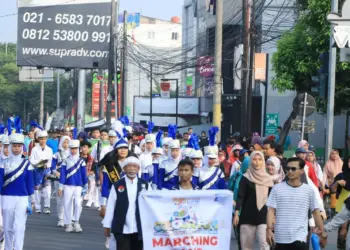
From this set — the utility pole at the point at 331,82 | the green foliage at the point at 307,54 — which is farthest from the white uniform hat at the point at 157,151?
the green foliage at the point at 307,54

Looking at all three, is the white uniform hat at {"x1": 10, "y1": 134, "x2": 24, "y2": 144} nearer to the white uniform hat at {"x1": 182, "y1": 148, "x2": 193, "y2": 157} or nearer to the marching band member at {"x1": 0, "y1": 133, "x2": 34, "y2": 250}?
the marching band member at {"x1": 0, "y1": 133, "x2": 34, "y2": 250}

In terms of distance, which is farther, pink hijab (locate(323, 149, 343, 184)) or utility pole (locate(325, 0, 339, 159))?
utility pole (locate(325, 0, 339, 159))

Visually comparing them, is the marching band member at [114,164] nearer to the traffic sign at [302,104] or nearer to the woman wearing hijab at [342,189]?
the woman wearing hijab at [342,189]

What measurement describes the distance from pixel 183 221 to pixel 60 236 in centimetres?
691

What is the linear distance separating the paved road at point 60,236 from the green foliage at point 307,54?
36.7 ft

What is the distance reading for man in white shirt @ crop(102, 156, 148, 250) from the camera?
1056 cm

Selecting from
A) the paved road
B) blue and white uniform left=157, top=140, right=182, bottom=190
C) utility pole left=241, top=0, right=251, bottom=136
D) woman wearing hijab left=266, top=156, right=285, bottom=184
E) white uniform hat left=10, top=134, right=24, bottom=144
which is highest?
utility pole left=241, top=0, right=251, bottom=136

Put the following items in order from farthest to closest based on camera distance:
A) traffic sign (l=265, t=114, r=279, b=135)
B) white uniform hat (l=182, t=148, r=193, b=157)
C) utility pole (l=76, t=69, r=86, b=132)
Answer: utility pole (l=76, t=69, r=86, b=132) → traffic sign (l=265, t=114, r=279, b=135) → white uniform hat (l=182, t=148, r=193, b=157)

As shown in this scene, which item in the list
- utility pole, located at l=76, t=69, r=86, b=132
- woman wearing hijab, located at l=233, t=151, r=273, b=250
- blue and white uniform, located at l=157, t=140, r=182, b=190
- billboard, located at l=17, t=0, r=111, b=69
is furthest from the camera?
utility pole, located at l=76, t=69, r=86, b=132

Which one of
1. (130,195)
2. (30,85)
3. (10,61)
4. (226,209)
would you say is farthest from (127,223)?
(10,61)

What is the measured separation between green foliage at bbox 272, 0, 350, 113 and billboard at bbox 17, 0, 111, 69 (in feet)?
48.3

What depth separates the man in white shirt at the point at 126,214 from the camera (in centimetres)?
1056

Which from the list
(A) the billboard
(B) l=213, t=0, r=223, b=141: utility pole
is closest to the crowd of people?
(B) l=213, t=0, r=223, b=141: utility pole

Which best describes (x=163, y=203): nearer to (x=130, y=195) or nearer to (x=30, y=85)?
(x=130, y=195)
